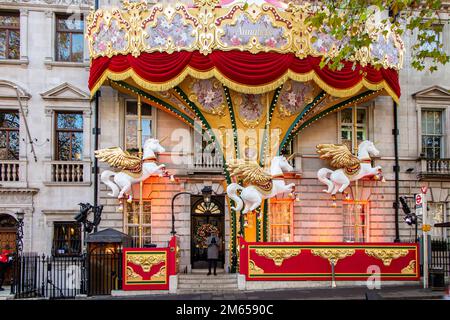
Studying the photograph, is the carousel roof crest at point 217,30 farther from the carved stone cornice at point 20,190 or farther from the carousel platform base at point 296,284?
the carousel platform base at point 296,284

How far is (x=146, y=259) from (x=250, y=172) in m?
5.23

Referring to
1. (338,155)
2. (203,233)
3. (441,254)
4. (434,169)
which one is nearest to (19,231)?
(203,233)

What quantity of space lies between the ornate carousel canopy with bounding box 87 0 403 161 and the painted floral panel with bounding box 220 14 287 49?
38 mm

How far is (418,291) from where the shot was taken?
18422mm

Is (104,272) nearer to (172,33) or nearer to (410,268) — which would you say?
(172,33)

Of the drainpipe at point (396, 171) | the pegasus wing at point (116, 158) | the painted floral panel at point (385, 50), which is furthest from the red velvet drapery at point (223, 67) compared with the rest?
the drainpipe at point (396, 171)

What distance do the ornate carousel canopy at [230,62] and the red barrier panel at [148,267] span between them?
17.1 feet

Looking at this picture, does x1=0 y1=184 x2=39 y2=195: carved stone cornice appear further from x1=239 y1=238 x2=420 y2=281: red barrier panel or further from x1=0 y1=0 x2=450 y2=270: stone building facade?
x1=239 y1=238 x2=420 y2=281: red barrier panel

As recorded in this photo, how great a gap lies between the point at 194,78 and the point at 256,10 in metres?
3.67

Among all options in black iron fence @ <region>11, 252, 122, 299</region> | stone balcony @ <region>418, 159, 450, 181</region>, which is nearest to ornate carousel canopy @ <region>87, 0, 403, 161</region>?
stone balcony @ <region>418, 159, 450, 181</region>

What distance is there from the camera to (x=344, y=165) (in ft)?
75.6

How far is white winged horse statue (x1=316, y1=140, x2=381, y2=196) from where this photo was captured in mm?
22938

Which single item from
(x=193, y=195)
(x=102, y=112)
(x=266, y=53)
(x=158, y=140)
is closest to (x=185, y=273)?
(x=193, y=195)

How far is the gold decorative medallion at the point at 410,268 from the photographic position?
20.5m
